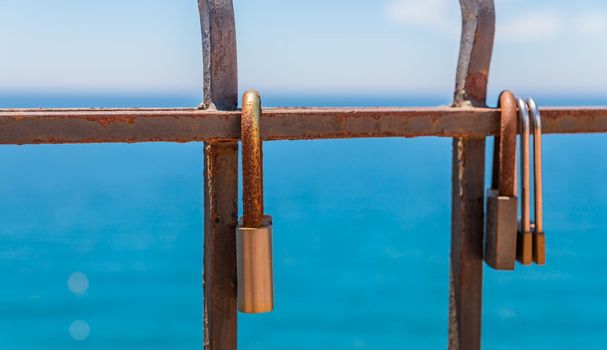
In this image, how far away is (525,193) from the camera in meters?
1.09

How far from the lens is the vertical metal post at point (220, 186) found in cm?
97

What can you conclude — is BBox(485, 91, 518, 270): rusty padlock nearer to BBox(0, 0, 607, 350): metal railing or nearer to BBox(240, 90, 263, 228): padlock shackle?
BBox(0, 0, 607, 350): metal railing

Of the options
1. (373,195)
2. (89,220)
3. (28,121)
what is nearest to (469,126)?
(28,121)

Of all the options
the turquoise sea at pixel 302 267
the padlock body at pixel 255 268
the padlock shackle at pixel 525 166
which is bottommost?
the turquoise sea at pixel 302 267

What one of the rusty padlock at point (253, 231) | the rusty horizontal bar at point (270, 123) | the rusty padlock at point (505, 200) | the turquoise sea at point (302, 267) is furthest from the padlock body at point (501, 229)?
the turquoise sea at point (302, 267)

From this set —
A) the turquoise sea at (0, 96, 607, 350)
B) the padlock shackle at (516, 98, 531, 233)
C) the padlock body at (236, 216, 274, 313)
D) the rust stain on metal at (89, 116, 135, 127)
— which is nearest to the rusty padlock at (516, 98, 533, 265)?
the padlock shackle at (516, 98, 531, 233)

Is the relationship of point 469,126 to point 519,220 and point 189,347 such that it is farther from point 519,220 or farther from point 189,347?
point 189,347

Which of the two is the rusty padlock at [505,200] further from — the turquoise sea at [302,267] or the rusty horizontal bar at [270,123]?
the turquoise sea at [302,267]

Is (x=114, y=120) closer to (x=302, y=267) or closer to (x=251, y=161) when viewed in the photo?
(x=251, y=161)

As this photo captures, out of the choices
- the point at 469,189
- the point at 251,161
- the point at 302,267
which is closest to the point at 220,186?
the point at 251,161

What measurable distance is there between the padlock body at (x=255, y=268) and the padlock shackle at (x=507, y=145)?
0.41 m

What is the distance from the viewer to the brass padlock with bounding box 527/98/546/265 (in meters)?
1.07

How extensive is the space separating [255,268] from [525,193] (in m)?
0.48

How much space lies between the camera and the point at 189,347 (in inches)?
334
